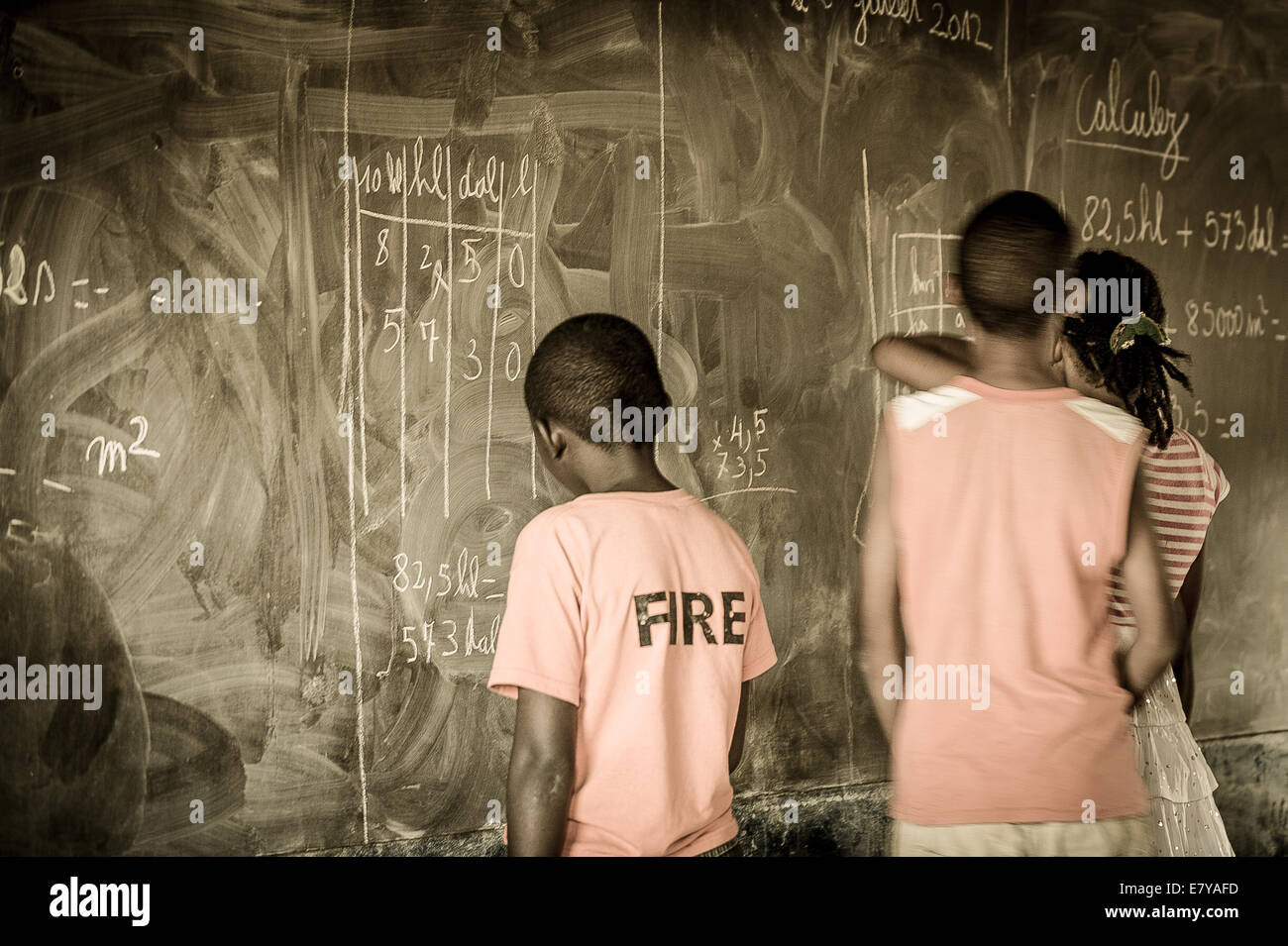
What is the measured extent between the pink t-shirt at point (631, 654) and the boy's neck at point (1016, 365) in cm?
57

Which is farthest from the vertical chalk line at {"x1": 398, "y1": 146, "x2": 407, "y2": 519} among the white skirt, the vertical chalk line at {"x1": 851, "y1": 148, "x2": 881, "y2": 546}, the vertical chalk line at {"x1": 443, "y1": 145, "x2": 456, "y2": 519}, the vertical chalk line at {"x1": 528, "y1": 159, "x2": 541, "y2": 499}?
the white skirt

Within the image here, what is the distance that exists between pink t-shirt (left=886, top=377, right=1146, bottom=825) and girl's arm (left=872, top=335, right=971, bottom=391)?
37cm

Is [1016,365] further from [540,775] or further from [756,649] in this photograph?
[540,775]

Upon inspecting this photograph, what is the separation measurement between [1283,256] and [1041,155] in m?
1.17

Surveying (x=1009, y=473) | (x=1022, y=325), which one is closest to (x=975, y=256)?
(x=1022, y=325)

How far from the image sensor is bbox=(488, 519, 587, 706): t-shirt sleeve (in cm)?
168

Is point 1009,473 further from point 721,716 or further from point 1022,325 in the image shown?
point 721,716

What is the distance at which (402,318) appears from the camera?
10.0ft

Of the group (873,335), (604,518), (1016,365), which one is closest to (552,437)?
(604,518)

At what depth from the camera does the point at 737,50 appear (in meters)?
3.39

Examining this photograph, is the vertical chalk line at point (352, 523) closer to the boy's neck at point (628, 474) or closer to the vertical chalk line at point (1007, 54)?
the boy's neck at point (628, 474)

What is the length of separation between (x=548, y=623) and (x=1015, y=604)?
76cm
